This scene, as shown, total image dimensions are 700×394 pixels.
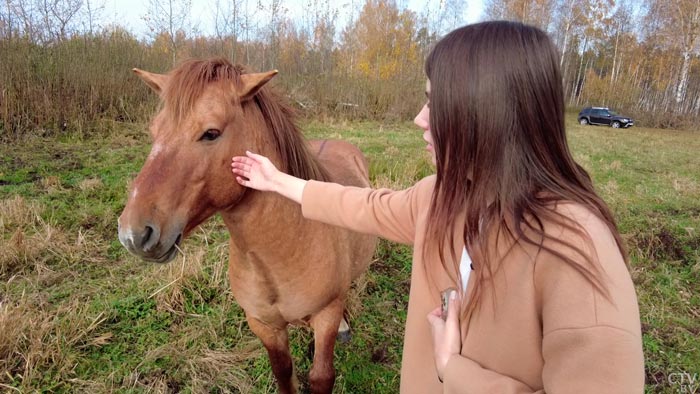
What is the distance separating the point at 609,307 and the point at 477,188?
0.39 meters

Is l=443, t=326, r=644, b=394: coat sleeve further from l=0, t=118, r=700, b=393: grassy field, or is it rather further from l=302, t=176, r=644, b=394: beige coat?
l=0, t=118, r=700, b=393: grassy field

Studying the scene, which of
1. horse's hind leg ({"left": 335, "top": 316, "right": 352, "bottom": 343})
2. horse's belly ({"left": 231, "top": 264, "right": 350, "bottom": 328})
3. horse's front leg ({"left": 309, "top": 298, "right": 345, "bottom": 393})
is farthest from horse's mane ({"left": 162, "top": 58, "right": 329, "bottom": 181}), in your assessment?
horse's hind leg ({"left": 335, "top": 316, "right": 352, "bottom": 343})

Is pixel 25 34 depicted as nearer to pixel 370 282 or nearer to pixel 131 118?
pixel 131 118

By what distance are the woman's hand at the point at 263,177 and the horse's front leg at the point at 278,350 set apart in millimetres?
969

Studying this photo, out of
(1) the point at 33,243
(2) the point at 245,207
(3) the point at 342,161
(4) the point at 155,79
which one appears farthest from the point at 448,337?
(1) the point at 33,243

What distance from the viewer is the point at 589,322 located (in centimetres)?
79

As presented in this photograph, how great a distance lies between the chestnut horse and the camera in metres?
1.44

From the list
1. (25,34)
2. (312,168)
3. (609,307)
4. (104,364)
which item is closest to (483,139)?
(609,307)

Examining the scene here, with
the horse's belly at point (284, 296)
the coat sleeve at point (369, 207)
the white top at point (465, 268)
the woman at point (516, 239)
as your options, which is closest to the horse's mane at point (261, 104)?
the coat sleeve at point (369, 207)

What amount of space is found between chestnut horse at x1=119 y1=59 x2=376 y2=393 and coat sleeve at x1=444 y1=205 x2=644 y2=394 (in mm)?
1189

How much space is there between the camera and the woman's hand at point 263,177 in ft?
5.24

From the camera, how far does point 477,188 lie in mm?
1039

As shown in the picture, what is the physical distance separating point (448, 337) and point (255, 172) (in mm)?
966

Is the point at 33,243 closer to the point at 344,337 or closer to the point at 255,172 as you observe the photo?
the point at 344,337
